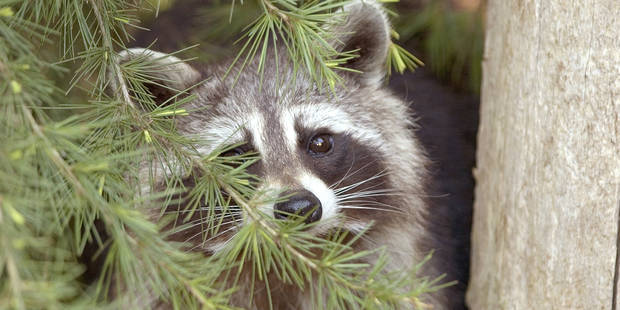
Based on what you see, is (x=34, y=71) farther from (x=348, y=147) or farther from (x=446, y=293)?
(x=446, y=293)

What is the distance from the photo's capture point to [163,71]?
7.83ft

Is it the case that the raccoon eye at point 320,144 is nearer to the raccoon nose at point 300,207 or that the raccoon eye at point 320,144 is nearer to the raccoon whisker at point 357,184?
the raccoon whisker at point 357,184

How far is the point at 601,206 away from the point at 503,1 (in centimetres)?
88

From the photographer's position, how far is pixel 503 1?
8.44ft

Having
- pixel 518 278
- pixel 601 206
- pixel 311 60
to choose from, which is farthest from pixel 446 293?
pixel 311 60

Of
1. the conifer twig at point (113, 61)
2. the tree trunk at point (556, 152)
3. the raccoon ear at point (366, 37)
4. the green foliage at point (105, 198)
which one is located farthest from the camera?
the raccoon ear at point (366, 37)

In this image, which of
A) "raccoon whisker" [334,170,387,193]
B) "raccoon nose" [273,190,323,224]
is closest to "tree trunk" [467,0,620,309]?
"raccoon whisker" [334,170,387,193]

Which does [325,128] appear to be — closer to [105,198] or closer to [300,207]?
[300,207]

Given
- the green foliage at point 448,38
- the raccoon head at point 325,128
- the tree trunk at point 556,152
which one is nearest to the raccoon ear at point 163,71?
the raccoon head at point 325,128

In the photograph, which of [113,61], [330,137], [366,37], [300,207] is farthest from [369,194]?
[113,61]

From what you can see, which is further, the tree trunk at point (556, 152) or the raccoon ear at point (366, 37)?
the raccoon ear at point (366, 37)

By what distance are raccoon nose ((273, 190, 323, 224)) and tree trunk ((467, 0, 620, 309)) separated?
0.83 metres

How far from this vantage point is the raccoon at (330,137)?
92.4 inches

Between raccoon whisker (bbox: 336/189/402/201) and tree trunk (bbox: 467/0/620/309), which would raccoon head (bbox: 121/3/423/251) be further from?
tree trunk (bbox: 467/0/620/309)
